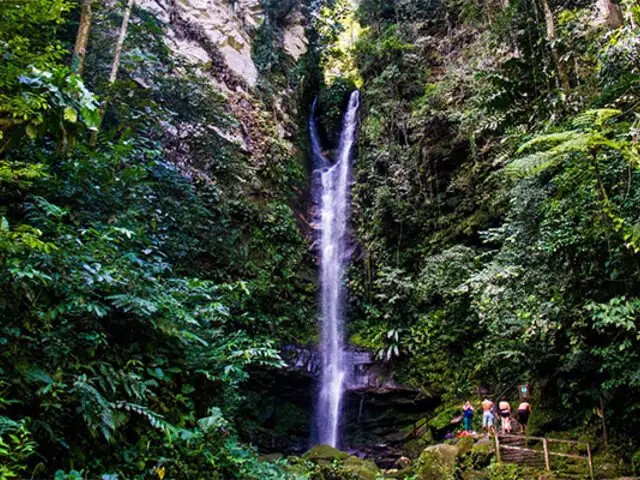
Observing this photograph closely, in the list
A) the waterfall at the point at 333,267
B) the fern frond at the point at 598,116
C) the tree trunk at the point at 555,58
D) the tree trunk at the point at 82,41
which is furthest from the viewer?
the waterfall at the point at 333,267

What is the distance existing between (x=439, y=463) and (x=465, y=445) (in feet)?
2.65

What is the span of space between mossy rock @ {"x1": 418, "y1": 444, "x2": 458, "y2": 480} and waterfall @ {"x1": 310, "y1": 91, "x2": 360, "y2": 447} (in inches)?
204

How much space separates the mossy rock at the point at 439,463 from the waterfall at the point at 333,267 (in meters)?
5.19

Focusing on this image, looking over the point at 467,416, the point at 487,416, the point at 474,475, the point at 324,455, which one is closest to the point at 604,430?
the point at 474,475

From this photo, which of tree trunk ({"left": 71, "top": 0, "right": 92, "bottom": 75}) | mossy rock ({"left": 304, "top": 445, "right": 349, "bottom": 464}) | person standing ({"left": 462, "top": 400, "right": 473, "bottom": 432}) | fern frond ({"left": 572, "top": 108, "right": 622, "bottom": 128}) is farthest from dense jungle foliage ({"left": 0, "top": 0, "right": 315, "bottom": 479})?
person standing ({"left": 462, "top": 400, "right": 473, "bottom": 432})

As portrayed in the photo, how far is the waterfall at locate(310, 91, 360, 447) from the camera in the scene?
1322 cm

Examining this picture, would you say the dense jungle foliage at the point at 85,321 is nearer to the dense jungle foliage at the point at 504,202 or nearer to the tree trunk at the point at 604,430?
the dense jungle foliage at the point at 504,202

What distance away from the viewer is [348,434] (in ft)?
42.4

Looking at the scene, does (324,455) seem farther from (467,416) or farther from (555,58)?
(555,58)

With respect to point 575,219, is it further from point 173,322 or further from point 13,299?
point 13,299

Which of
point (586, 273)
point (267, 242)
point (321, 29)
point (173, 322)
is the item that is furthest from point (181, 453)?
point (321, 29)

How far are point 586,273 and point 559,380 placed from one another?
2.67 meters

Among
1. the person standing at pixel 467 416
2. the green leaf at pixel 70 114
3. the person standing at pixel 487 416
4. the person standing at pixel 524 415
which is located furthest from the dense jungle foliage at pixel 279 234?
the person standing at pixel 467 416

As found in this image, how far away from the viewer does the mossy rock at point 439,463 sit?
7707 millimetres
